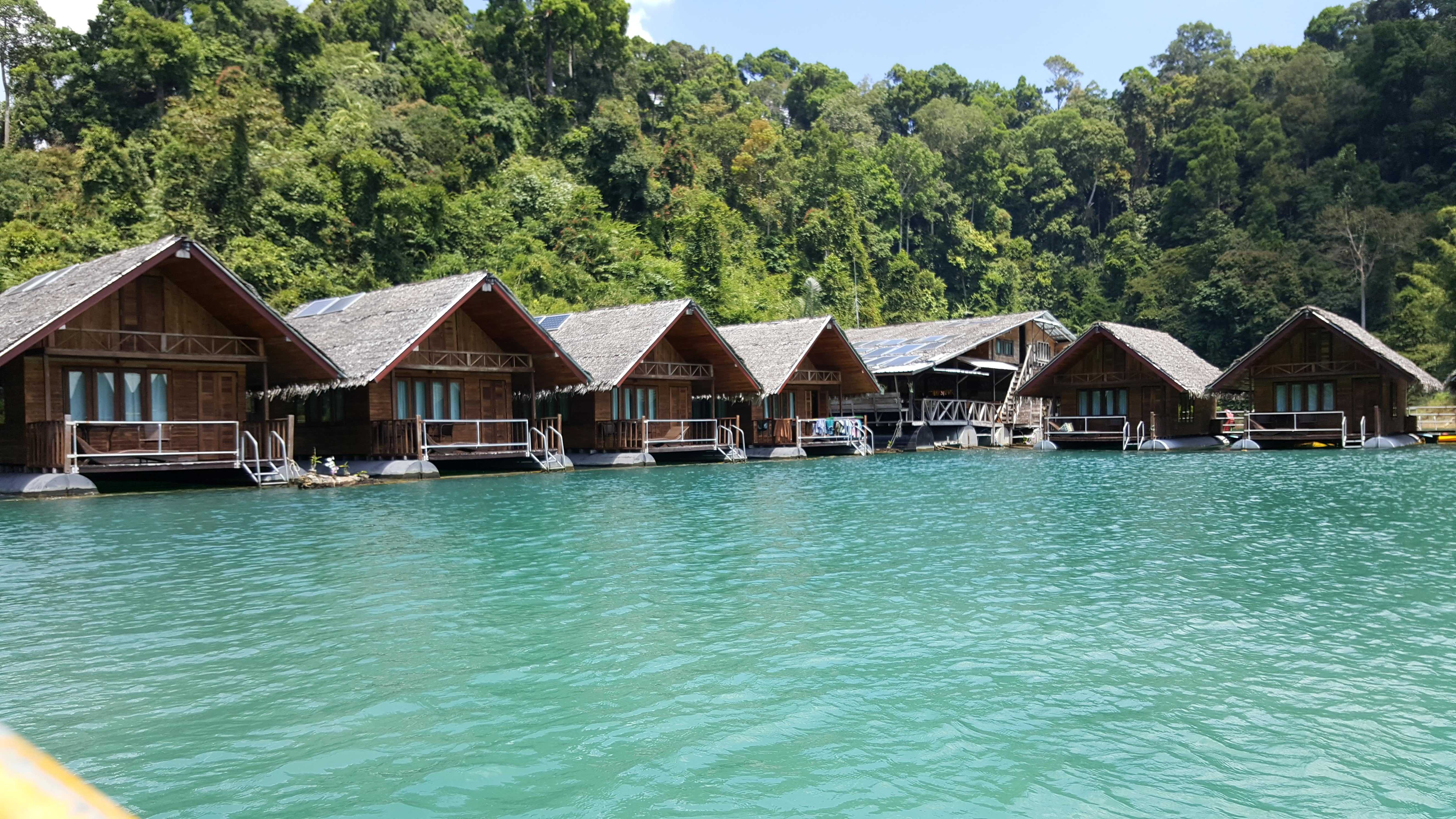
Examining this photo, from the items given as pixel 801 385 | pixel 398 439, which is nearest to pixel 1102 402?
pixel 801 385

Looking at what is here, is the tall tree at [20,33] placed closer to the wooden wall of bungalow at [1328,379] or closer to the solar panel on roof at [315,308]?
the solar panel on roof at [315,308]

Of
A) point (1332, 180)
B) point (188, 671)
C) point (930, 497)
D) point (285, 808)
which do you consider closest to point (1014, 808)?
point (285, 808)

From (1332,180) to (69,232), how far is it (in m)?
71.1

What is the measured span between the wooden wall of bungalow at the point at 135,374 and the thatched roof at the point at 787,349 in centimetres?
1658

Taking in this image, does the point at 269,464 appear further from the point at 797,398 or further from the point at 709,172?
the point at 709,172

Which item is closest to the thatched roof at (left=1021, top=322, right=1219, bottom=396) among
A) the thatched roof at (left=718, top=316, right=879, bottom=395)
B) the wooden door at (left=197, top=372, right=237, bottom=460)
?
the thatched roof at (left=718, top=316, right=879, bottom=395)

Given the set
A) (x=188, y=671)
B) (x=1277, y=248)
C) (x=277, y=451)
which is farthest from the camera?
(x=1277, y=248)

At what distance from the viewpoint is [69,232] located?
39.6m

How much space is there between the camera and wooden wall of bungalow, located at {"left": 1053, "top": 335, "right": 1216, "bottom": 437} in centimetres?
4356

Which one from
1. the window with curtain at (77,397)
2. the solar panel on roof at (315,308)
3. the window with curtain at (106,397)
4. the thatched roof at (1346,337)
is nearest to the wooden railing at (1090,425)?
the thatched roof at (1346,337)

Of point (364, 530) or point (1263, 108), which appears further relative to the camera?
point (1263, 108)

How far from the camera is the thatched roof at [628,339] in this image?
32938mm

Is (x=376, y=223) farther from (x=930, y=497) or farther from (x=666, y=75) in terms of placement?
(x=666, y=75)

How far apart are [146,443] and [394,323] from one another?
6.98m
